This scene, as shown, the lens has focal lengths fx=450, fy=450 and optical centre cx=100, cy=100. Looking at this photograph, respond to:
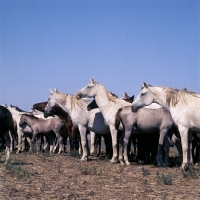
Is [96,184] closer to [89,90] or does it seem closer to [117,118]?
[117,118]

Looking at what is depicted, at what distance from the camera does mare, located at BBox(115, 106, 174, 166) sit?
13664 mm

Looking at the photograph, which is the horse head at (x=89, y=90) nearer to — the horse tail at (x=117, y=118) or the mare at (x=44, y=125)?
the horse tail at (x=117, y=118)

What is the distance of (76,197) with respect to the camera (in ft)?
26.7

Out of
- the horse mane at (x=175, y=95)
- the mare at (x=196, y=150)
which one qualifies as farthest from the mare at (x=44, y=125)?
the horse mane at (x=175, y=95)

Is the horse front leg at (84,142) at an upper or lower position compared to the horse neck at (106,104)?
lower

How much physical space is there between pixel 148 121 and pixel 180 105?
1497 mm

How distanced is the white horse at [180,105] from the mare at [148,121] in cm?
50

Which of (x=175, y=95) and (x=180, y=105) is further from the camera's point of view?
(x=175, y=95)

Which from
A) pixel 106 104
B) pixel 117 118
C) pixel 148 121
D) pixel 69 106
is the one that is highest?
pixel 69 106

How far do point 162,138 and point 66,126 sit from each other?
27.0 ft

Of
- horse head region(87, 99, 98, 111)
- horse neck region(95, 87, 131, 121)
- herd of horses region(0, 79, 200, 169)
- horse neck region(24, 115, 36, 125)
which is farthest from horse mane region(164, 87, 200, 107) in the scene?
horse neck region(24, 115, 36, 125)

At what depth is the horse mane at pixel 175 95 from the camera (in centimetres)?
1289

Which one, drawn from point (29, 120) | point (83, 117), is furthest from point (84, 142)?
point (29, 120)

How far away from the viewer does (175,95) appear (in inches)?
513
